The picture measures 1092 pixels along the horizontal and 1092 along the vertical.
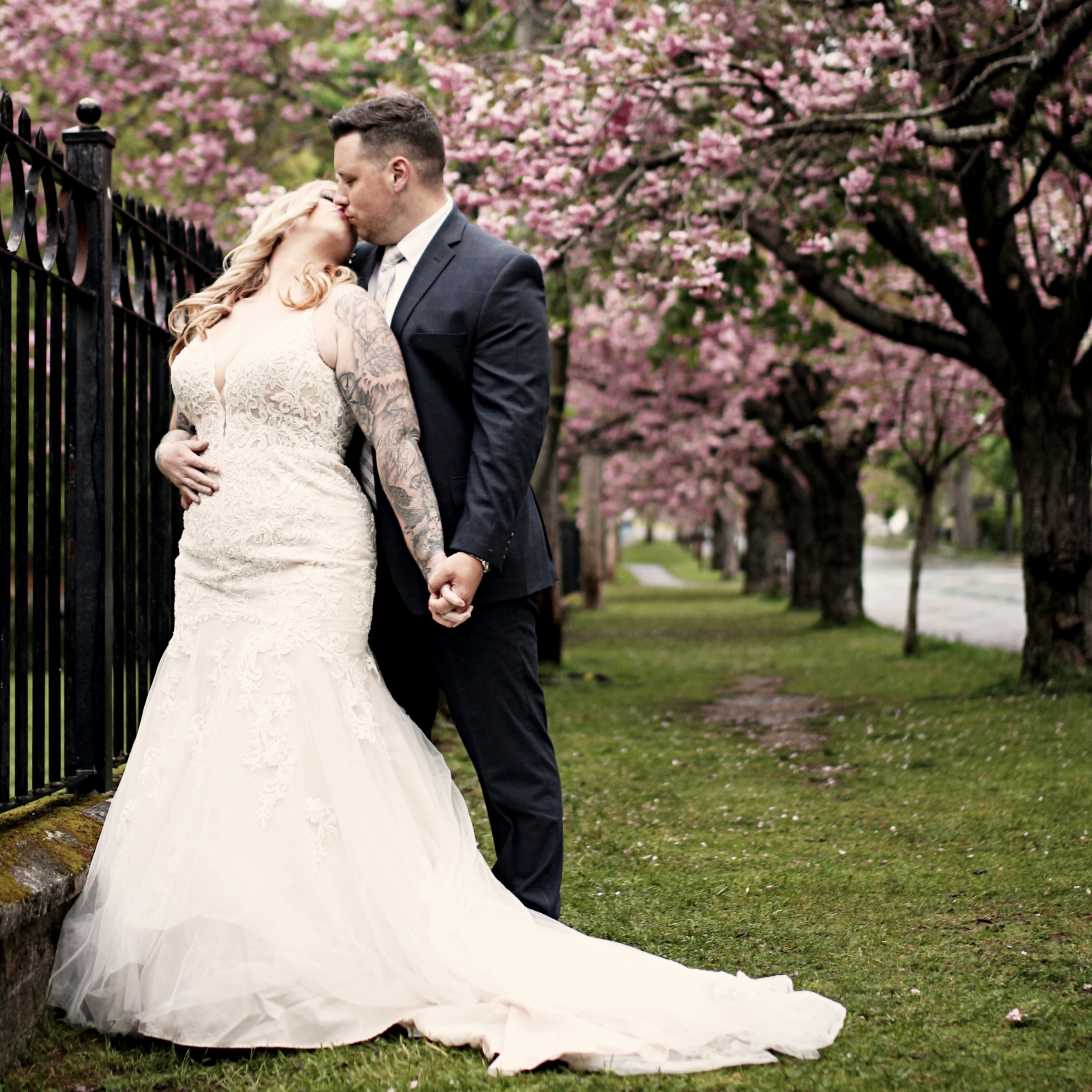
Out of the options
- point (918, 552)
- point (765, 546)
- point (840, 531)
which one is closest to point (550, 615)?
point (918, 552)

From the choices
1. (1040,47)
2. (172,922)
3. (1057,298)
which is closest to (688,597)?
(1057,298)

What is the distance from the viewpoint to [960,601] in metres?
22.4

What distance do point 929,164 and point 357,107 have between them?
5644mm

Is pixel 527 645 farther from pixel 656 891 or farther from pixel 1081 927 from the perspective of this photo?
pixel 1081 927

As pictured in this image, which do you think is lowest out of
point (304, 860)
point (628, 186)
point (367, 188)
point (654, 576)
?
point (654, 576)

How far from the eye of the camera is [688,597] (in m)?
29.5

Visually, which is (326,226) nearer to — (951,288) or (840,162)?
(840,162)

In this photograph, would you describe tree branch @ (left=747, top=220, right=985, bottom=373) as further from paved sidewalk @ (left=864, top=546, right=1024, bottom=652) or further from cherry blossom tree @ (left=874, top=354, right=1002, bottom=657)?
paved sidewalk @ (left=864, top=546, right=1024, bottom=652)

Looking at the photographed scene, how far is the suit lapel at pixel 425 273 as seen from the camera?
123 inches

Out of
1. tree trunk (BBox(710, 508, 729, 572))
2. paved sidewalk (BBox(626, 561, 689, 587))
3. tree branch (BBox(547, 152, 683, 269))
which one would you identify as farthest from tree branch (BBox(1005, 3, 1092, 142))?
tree trunk (BBox(710, 508, 729, 572))

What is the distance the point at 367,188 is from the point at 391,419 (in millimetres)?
667

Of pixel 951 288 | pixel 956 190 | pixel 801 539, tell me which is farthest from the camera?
pixel 801 539

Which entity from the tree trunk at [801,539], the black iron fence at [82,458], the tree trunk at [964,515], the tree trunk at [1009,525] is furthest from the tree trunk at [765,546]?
the tree trunk at [964,515]

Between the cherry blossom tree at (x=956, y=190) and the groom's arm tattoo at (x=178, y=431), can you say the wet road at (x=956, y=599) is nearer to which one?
the cherry blossom tree at (x=956, y=190)
